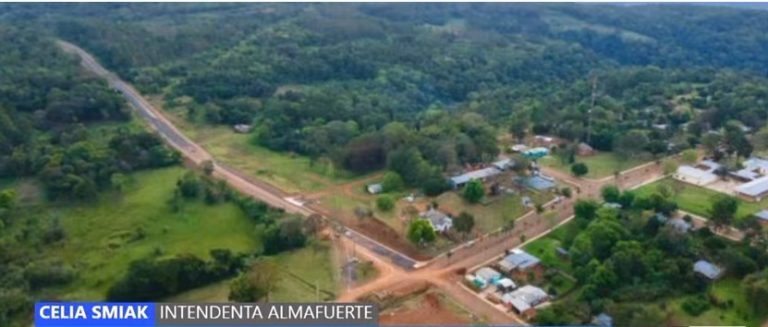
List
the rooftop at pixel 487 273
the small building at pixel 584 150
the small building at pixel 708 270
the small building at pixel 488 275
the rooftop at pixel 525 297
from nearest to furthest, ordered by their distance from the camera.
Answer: the rooftop at pixel 525 297 → the small building at pixel 708 270 → the small building at pixel 488 275 → the rooftop at pixel 487 273 → the small building at pixel 584 150

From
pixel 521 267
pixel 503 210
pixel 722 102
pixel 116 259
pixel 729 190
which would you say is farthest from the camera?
pixel 722 102

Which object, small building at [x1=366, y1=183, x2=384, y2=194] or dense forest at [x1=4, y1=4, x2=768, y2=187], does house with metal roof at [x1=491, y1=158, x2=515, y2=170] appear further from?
small building at [x1=366, y1=183, x2=384, y2=194]

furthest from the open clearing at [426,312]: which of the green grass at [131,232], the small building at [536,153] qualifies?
the small building at [536,153]

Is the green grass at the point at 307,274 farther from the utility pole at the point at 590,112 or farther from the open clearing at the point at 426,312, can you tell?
the utility pole at the point at 590,112

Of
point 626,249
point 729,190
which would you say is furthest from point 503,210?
point 729,190

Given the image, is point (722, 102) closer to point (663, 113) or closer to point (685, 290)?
point (663, 113)

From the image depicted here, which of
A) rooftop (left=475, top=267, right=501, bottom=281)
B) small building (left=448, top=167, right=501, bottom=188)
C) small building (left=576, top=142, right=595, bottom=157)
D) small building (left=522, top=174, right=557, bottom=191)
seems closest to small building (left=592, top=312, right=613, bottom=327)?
rooftop (left=475, top=267, right=501, bottom=281)
